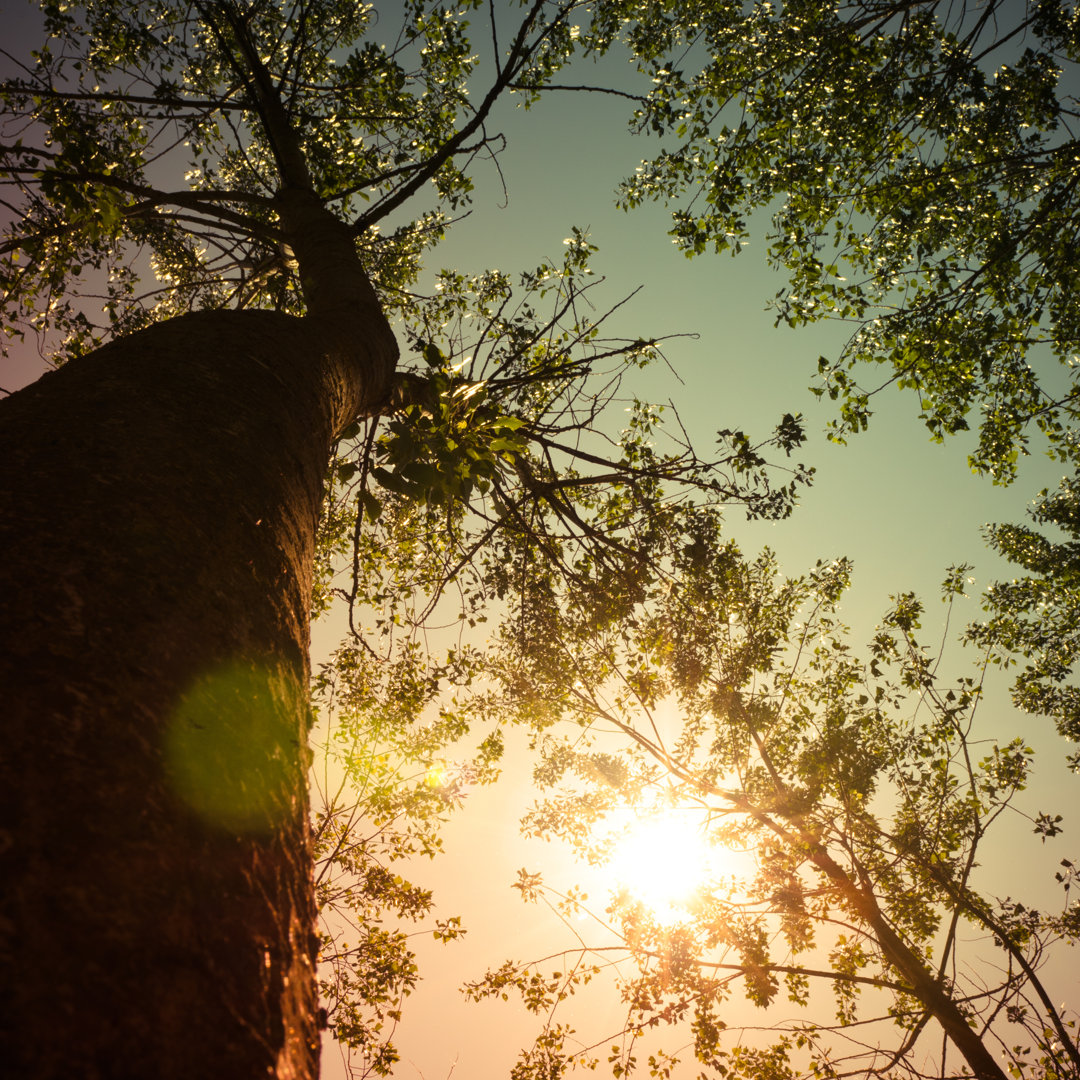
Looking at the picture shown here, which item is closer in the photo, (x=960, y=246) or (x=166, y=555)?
(x=166, y=555)

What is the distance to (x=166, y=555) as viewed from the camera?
0.93 m

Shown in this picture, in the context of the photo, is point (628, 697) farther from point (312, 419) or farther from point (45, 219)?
point (45, 219)

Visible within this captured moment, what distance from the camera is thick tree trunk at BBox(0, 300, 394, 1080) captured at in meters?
0.47

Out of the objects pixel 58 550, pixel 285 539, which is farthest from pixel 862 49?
pixel 58 550

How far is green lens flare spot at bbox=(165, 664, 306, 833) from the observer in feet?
2.26

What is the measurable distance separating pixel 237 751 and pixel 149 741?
0.13 metres

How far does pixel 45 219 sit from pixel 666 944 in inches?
351

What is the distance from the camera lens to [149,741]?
26.5 inches

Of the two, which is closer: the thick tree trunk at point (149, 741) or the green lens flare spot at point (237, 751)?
the thick tree trunk at point (149, 741)

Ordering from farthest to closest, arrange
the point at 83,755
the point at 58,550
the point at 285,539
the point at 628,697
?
the point at 628,697 < the point at 285,539 < the point at 58,550 < the point at 83,755

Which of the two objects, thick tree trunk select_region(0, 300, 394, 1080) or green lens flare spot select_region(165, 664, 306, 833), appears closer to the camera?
thick tree trunk select_region(0, 300, 394, 1080)

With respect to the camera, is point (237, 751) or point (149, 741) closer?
point (149, 741)

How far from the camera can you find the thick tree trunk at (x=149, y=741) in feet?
1.56

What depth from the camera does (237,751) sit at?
2.56 ft
